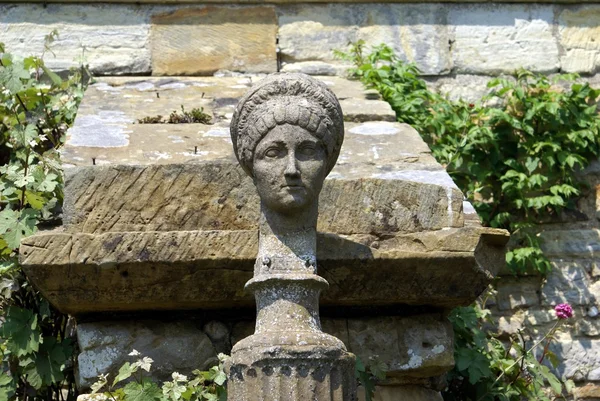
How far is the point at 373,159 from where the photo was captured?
4715 millimetres

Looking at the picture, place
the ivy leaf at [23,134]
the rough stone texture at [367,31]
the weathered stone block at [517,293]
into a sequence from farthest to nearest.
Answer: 1. the rough stone texture at [367,31]
2. the weathered stone block at [517,293]
3. the ivy leaf at [23,134]

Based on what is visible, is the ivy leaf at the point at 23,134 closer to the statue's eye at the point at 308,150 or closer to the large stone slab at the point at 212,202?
the large stone slab at the point at 212,202

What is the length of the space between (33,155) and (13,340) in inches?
34.5

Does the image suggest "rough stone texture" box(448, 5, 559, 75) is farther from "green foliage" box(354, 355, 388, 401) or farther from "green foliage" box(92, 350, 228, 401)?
"green foliage" box(92, 350, 228, 401)

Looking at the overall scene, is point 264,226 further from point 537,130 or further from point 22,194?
point 537,130

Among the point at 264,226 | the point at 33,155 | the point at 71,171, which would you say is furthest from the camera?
the point at 33,155

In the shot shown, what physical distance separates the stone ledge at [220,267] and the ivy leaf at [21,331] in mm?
216

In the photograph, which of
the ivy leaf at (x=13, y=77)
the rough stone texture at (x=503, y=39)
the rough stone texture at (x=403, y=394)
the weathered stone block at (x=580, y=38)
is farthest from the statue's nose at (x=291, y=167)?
the weathered stone block at (x=580, y=38)

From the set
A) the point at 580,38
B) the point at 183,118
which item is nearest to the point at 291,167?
the point at 183,118

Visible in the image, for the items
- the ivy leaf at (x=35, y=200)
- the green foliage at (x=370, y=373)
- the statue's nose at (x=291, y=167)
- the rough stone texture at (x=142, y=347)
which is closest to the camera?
the statue's nose at (x=291, y=167)

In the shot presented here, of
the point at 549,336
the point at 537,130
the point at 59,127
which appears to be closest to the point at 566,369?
the point at 549,336

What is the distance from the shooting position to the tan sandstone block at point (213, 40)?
620 centimetres

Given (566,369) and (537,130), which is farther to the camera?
(537,130)

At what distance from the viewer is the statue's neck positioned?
3611 millimetres
